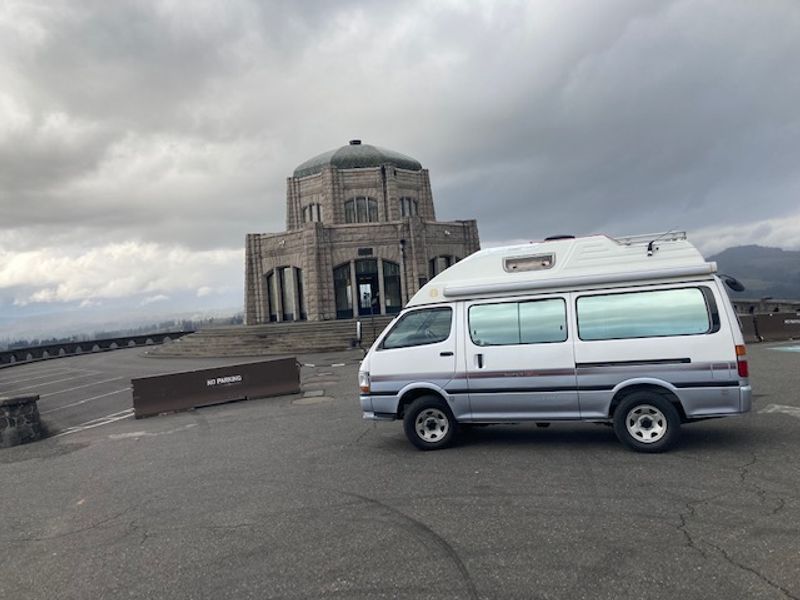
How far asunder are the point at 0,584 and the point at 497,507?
A: 14.4ft

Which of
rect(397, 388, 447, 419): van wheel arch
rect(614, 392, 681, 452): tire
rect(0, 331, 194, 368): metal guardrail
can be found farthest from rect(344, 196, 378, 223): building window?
rect(614, 392, 681, 452): tire

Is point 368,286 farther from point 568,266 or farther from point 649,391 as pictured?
point 649,391

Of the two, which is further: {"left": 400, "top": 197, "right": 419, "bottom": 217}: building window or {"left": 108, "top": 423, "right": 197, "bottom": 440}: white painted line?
{"left": 400, "top": 197, "right": 419, "bottom": 217}: building window

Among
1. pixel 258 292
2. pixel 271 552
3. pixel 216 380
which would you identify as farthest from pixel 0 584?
pixel 258 292

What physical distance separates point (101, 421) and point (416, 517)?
1074cm

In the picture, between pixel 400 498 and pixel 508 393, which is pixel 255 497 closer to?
pixel 400 498

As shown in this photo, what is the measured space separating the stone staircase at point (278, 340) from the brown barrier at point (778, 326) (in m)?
18.6

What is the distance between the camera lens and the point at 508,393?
7.32 meters

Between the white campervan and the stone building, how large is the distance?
3330 centimetres

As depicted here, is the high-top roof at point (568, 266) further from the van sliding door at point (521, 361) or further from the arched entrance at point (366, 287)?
the arched entrance at point (366, 287)

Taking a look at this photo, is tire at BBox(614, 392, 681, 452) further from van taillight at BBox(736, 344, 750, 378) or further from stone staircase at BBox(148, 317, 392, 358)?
stone staircase at BBox(148, 317, 392, 358)

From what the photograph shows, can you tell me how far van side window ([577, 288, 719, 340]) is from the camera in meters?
6.69

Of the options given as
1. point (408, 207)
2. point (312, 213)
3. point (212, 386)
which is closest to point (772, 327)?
point (212, 386)

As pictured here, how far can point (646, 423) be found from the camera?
22.4ft
